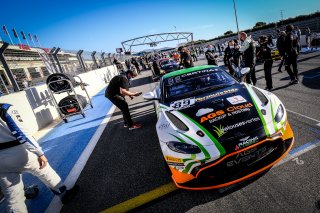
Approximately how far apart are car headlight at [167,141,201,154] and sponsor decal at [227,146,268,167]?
0.40 m

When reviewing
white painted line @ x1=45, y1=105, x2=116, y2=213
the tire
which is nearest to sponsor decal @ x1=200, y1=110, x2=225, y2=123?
white painted line @ x1=45, y1=105, x2=116, y2=213

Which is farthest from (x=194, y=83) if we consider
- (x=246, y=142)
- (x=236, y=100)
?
(x=246, y=142)

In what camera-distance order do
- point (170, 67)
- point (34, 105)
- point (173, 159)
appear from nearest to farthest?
point (173, 159) < point (34, 105) < point (170, 67)

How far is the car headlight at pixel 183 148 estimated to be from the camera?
95.1 inches

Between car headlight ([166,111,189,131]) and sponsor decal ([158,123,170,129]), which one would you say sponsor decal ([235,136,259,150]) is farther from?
sponsor decal ([158,123,170,129])

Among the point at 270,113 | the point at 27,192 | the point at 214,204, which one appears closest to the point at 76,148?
the point at 27,192

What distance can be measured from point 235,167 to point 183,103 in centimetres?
134

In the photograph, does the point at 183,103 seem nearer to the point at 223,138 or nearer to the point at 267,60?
the point at 223,138

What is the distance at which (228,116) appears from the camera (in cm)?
276

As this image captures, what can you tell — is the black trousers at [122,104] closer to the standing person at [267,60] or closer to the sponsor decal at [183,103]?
the sponsor decal at [183,103]

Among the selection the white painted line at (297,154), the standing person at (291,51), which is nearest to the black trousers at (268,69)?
the standing person at (291,51)

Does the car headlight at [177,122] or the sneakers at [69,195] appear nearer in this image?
the car headlight at [177,122]

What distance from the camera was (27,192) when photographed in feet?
10.9

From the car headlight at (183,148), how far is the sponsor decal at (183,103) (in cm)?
83
